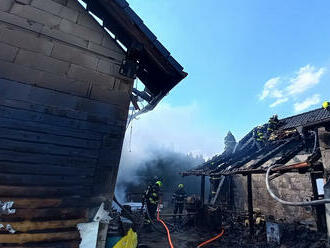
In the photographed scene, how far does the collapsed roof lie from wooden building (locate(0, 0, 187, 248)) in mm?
4845

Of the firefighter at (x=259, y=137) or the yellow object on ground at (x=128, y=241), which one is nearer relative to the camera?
the yellow object on ground at (x=128, y=241)

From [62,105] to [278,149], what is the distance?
917cm

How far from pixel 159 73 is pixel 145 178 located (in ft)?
78.0

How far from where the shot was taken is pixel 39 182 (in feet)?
10.7

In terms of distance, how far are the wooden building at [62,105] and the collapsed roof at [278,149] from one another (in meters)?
4.85

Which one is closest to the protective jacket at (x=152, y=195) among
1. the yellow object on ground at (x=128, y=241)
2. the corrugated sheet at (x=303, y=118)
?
the yellow object on ground at (x=128, y=241)

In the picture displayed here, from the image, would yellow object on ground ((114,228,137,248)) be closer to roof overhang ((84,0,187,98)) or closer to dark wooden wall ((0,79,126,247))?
dark wooden wall ((0,79,126,247))

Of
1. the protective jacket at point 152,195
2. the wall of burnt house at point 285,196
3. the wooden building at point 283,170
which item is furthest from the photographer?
the wall of burnt house at point 285,196

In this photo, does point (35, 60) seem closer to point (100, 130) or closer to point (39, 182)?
point (100, 130)

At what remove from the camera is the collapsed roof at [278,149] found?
22.0 feet

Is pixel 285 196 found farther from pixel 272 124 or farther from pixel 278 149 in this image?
pixel 278 149

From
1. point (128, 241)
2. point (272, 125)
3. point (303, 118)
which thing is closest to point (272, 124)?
point (272, 125)

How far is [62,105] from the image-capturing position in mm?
3693

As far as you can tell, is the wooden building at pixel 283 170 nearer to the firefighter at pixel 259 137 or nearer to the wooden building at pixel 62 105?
the firefighter at pixel 259 137
